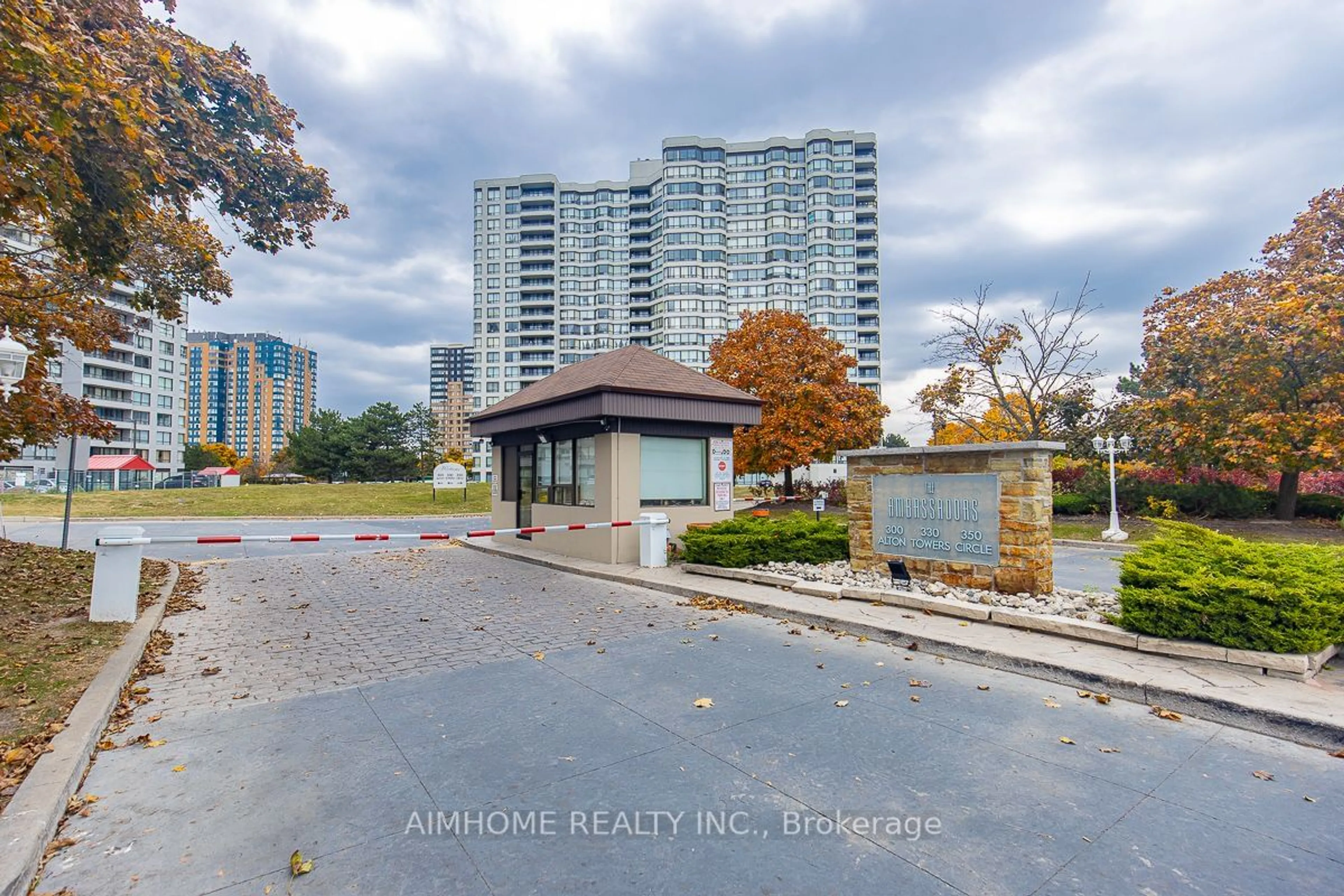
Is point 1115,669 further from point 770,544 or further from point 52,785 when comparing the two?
point 52,785

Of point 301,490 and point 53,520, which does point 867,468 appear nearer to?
point 53,520

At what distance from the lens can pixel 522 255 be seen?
91.9 metres

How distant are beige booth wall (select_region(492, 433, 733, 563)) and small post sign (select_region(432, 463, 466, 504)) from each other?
19235 mm

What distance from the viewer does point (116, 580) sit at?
679 cm

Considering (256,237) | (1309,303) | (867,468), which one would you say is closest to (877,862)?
(867,468)

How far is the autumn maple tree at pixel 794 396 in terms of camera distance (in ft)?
79.8

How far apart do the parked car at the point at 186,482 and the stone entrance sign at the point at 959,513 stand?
6314cm

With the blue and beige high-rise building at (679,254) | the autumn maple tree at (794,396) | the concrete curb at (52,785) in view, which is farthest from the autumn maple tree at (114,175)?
the blue and beige high-rise building at (679,254)

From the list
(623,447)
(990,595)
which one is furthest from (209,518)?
(990,595)

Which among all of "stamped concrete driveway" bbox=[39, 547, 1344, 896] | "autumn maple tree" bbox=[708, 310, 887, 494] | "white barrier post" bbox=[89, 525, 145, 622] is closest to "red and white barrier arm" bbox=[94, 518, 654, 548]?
"white barrier post" bbox=[89, 525, 145, 622]

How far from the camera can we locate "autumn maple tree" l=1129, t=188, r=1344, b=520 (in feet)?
51.0

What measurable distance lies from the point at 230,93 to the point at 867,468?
1027 cm

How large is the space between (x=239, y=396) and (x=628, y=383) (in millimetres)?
193624

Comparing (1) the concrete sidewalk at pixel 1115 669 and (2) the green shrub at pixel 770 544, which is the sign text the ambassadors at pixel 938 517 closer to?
(1) the concrete sidewalk at pixel 1115 669
